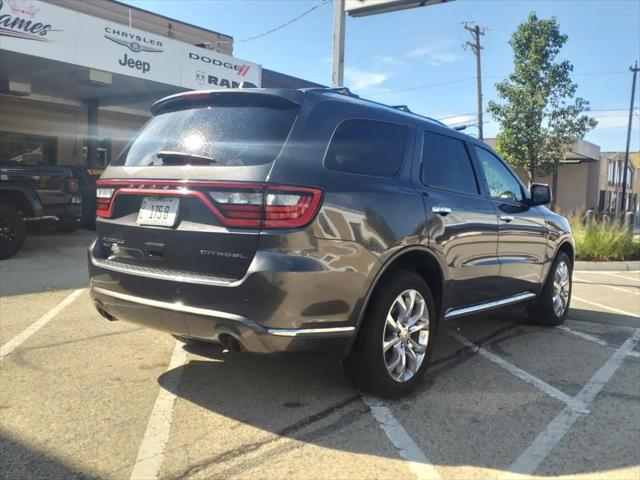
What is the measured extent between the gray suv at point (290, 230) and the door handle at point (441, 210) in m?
0.02

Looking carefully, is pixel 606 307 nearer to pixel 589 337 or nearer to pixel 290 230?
pixel 589 337

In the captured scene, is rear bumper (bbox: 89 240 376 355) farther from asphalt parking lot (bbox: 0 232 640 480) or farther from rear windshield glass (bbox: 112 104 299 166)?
rear windshield glass (bbox: 112 104 299 166)

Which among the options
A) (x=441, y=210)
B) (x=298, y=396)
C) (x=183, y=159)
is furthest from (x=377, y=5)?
(x=298, y=396)

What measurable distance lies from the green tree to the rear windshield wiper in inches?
672

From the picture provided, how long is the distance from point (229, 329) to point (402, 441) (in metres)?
1.13

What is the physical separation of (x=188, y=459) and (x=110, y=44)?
12516mm

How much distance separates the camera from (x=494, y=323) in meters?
6.18

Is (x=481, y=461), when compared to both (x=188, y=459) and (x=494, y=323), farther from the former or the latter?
(x=494, y=323)

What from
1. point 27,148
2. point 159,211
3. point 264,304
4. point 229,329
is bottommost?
point 229,329

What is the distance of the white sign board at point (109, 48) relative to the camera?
11703mm

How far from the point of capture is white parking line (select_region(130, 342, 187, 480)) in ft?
9.11

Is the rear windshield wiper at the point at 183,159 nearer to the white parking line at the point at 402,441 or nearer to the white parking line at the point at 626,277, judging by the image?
the white parking line at the point at 402,441

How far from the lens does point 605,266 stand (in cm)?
1246

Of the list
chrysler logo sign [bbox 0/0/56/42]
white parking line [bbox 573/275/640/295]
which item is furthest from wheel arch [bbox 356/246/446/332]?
chrysler logo sign [bbox 0/0/56/42]
